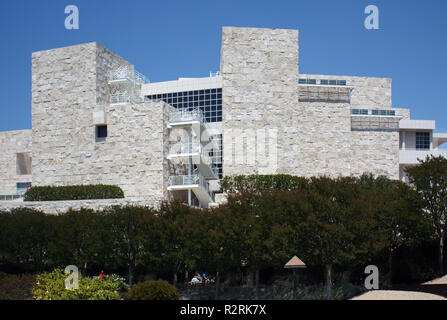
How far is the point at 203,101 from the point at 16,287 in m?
23.6

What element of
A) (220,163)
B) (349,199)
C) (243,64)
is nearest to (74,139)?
(220,163)

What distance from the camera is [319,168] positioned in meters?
47.3

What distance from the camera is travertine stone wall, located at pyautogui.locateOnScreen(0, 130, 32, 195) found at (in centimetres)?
5625

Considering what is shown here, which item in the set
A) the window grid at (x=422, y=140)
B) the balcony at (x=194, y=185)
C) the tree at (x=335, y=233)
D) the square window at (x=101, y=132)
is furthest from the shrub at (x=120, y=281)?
the window grid at (x=422, y=140)

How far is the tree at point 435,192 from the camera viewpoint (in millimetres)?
33406

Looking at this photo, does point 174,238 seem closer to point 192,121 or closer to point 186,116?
point 192,121

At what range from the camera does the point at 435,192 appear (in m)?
33.7

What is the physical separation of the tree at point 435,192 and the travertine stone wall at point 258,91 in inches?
523

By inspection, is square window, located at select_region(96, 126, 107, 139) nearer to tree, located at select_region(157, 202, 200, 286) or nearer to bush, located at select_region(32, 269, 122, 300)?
tree, located at select_region(157, 202, 200, 286)

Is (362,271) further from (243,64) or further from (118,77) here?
(118,77)

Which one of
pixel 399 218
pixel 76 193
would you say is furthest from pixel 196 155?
pixel 399 218

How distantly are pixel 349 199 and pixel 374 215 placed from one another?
6.51 ft

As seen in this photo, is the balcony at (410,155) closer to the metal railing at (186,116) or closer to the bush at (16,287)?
the metal railing at (186,116)

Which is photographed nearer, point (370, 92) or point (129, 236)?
point (129, 236)
